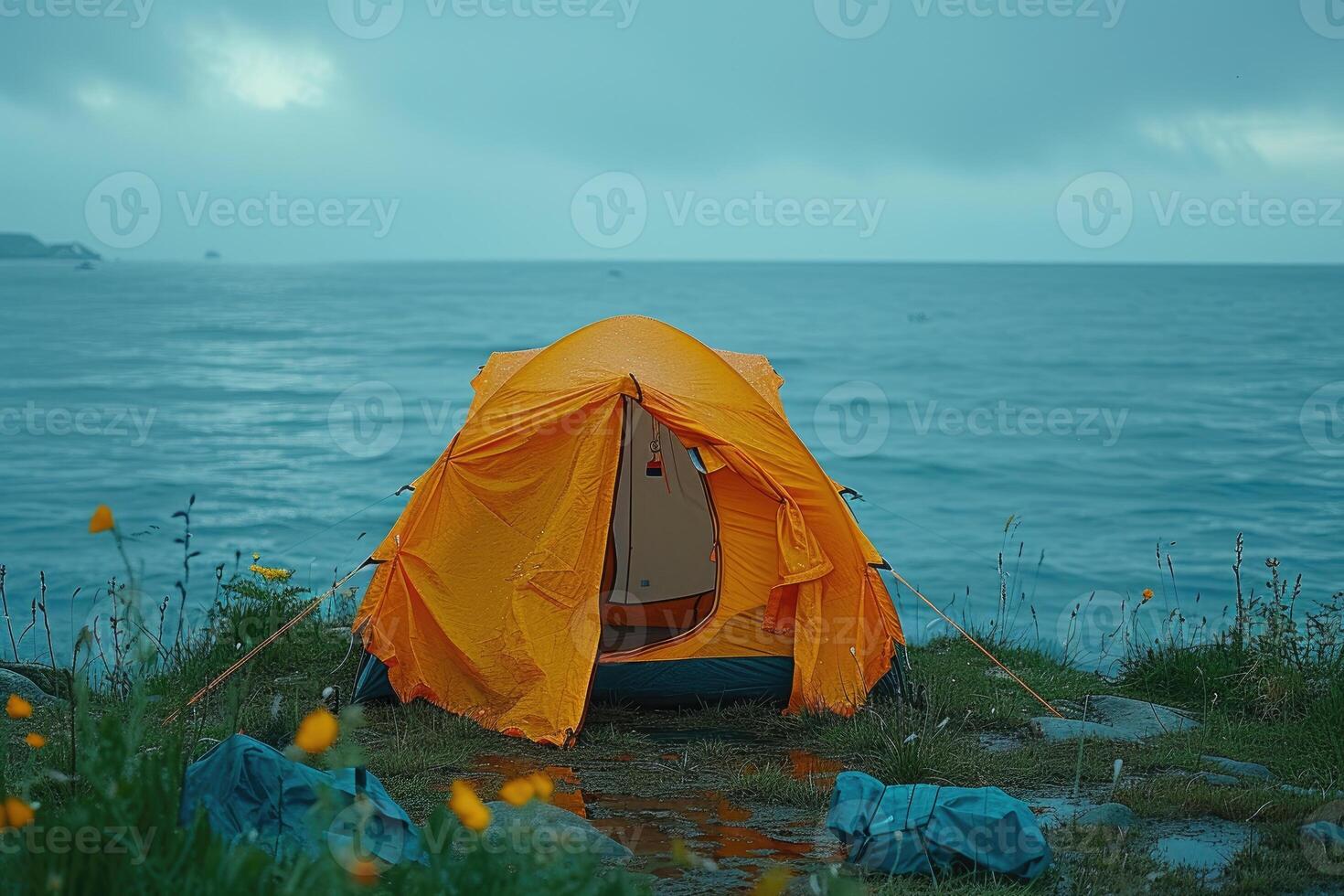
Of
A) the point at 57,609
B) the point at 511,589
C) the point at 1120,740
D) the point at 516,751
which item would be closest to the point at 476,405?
the point at 511,589

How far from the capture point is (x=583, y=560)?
6.87 m

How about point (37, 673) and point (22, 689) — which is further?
point (37, 673)

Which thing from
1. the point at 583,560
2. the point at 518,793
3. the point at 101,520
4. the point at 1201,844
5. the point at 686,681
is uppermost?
the point at 101,520

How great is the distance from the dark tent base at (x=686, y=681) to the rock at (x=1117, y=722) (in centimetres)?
94

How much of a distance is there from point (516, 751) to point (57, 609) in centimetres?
1085

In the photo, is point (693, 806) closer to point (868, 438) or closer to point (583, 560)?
point (583, 560)

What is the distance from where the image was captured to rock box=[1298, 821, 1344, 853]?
4.79m

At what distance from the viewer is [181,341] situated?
183 feet

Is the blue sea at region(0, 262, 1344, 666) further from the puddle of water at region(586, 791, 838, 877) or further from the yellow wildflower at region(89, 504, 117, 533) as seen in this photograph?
the puddle of water at region(586, 791, 838, 877)

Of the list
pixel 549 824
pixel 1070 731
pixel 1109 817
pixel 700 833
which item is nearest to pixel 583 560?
pixel 700 833

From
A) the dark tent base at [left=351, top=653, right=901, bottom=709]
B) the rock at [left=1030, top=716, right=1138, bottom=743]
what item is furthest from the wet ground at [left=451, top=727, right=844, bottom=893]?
the rock at [left=1030, top=716, right=1138, bottom=743]

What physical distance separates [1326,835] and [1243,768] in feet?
4.12

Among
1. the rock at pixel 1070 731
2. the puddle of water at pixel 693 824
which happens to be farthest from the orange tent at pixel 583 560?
the rock at pixel 1070 731

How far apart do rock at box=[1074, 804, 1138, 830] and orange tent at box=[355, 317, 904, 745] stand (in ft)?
5.82
